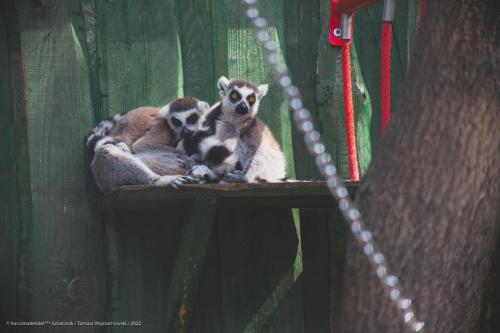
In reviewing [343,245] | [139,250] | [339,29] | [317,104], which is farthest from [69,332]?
[339,29]

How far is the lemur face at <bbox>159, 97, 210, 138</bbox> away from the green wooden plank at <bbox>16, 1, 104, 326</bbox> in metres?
0.47

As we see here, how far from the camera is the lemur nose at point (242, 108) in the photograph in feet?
15.0

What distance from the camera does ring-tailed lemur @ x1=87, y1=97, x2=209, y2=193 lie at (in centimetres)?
440

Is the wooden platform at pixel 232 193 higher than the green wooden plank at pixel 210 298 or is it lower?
higher

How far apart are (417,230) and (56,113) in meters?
2.51

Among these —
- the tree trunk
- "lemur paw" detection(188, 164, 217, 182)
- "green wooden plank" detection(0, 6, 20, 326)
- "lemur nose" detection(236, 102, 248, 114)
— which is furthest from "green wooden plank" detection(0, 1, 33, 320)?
the tree trunk

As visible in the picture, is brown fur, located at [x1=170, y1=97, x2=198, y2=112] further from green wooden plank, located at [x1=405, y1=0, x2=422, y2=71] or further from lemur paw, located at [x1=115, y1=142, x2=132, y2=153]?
green wooden plank, located at [x1=405, y1=0, x2=422, y2=71]

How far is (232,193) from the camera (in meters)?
3.64

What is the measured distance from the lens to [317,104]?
15.6 ft

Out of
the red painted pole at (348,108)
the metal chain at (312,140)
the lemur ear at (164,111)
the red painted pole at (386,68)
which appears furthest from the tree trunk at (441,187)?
the lemur ear at (164,111)

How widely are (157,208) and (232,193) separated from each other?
0.89 m

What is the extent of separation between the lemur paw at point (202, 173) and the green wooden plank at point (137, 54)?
0.52 m

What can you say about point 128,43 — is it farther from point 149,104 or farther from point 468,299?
point 468,299

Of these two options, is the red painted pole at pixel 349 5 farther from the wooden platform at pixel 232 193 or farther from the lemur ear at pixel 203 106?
the wooden platform at pixel 232 193
